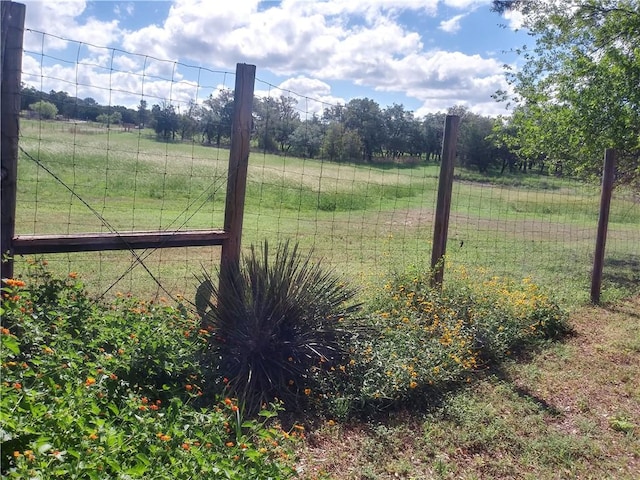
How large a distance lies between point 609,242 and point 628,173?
448 cm

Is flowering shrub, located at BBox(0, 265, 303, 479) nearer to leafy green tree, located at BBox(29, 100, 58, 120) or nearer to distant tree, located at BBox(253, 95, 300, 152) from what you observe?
leafy green tree, located at BBox(29, 100, 58, 120)

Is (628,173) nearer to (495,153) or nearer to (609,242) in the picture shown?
(609,242)

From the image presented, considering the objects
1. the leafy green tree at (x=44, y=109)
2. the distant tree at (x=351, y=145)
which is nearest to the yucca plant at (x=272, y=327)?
the leafy green tree at (x=44, y=109)

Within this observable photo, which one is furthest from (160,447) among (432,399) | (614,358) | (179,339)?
(614,358)

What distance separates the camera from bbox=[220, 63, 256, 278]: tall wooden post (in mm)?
4234

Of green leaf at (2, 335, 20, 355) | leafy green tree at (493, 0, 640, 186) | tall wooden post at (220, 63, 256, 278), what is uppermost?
leafy green tree at (493, 0, 640, 186)

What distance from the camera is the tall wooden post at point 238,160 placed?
4234 mm

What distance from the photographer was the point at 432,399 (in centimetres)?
405

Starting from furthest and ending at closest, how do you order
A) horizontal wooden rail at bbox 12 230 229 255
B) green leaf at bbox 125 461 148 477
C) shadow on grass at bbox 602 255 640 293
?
shadow on grass at bbox 602 255 640 293
horizontal wooden rail at bbox 12 230 229 255
green leaf at bbox 125 461 148 477

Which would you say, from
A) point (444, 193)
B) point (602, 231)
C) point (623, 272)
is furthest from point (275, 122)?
point (623, 272)

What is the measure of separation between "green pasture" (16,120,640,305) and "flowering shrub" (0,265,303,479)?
0.67 metres

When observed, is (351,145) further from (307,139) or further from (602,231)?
(602,231)

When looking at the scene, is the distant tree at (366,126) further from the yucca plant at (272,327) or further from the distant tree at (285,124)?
the yucca plant at (272,327)

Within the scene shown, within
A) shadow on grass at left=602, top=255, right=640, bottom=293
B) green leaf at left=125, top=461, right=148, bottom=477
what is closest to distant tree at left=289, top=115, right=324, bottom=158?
green leaf at left=125, top=461, right=148, bottom=477
